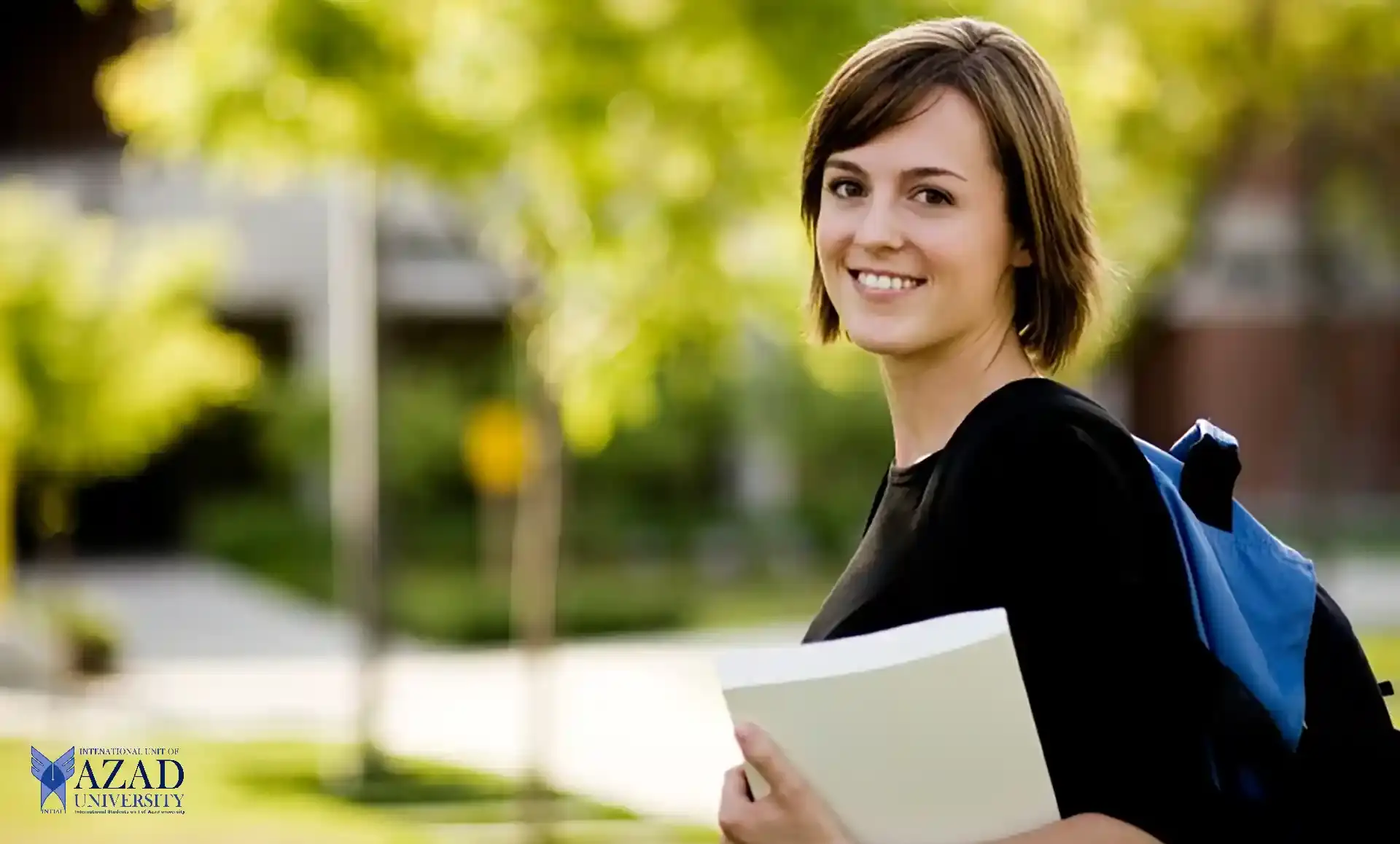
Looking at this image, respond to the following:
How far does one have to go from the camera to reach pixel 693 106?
7633 millimetres

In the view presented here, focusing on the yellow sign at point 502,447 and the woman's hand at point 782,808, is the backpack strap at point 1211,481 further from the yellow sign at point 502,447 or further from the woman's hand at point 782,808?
the yellow sign at point 502,447

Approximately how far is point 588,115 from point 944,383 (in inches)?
234

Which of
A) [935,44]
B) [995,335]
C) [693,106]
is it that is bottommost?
[995,335]

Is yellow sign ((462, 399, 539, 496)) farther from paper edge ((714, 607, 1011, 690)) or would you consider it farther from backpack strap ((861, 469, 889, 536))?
paper edge ((714, 607, 1011, 690))

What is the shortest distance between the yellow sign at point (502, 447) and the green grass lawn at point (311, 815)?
4.91 ft

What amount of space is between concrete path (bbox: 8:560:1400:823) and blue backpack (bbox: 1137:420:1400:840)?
22.5ft

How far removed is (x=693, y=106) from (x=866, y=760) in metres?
6.16

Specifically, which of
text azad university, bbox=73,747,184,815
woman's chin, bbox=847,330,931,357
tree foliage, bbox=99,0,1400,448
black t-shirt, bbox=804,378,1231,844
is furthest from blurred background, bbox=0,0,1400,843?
black t-shirt, bbox=804,378,1231,844

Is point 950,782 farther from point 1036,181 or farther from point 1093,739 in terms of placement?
point 1036,181

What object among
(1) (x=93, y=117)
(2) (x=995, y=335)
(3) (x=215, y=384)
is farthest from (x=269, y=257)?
(2) (x=995, y=335)

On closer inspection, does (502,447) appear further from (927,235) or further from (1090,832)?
(1090,832)

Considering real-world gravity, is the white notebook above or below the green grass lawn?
below

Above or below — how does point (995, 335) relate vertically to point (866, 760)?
above

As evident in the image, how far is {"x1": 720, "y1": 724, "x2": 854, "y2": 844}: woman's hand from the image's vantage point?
1644 mm
